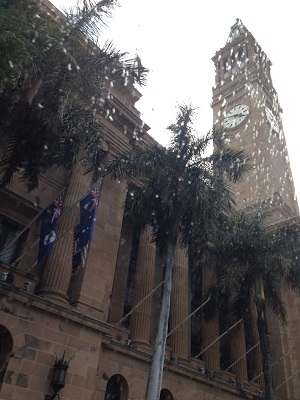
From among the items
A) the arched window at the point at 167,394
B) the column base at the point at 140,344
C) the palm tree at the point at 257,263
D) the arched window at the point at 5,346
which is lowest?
the arched window at the point at 5,346

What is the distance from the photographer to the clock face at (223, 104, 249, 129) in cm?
5129

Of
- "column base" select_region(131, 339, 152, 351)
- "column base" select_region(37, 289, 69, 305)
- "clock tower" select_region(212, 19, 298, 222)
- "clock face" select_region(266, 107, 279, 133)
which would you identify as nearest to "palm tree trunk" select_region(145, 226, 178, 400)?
"column base" select_region(37, 289, 69, 305)

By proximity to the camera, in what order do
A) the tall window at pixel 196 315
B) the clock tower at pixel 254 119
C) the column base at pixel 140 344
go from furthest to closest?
the clock tower at pixel 254 119
the tall window at pixel 196 315
the column base at pixel 140 344

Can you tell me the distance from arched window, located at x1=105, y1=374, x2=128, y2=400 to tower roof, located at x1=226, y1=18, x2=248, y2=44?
184ft

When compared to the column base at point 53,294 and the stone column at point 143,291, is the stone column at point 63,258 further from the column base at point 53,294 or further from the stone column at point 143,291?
the stone column at point 143,291

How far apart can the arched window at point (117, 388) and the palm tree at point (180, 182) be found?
503 cm

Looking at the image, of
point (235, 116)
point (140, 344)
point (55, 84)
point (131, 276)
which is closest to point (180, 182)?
point (55, 84)

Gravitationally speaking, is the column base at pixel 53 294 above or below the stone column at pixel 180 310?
below

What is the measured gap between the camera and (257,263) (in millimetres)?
22297

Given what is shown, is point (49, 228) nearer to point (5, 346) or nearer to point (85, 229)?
point (85, 229)

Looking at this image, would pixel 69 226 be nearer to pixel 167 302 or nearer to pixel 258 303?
pixel 167 302

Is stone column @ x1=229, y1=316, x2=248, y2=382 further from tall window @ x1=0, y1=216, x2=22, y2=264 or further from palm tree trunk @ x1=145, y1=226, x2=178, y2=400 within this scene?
tall window @ x1=0, y1=216, x2=22, y2=264

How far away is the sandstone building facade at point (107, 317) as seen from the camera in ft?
49.5

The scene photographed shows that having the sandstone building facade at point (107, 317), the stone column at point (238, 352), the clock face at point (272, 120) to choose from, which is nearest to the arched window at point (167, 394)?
the sandstone building facade at point (107, 317)
